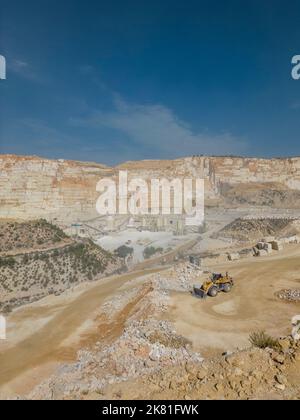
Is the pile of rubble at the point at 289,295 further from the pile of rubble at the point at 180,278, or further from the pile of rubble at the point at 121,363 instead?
the pile of rubble at the point at 121,363

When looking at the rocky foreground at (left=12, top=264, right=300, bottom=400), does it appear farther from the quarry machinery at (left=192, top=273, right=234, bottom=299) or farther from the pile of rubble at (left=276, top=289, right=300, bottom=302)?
the pile of rubble at (left=276, top=289, right=300, bottom=302)

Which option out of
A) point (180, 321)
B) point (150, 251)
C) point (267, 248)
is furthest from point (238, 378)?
point (150, 251)

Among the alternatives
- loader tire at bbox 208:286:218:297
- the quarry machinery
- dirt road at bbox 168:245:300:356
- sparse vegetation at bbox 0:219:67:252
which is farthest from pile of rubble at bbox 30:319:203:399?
sparse vegetation at bbox 0:219:67:252

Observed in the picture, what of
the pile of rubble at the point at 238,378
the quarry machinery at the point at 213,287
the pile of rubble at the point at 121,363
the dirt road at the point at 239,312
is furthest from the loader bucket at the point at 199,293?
the pile of rubble at the point at 238,378

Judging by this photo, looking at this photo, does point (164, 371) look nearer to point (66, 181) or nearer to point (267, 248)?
point (267, 248)
